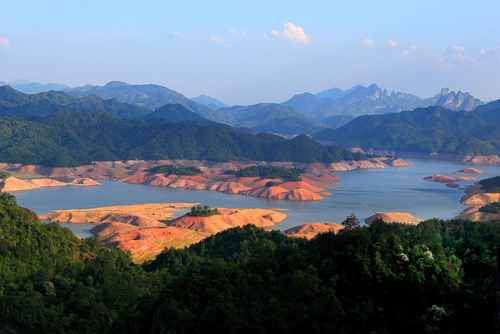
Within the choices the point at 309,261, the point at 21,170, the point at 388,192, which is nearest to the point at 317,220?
the point at 388,192

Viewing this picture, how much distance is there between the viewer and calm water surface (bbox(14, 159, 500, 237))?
120 meters

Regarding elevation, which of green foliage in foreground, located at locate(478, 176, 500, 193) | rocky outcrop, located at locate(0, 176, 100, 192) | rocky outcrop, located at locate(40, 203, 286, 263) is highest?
green foliage in foreground, located at locate(478, 176, 500, 193)

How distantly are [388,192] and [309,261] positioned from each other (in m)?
130

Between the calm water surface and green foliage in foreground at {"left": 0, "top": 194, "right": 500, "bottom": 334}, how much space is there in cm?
5725

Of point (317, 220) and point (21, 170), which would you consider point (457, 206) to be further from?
point (21, 170)

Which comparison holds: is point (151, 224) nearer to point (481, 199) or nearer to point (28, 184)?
point (28, 184)

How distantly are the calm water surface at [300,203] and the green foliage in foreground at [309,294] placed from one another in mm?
57248

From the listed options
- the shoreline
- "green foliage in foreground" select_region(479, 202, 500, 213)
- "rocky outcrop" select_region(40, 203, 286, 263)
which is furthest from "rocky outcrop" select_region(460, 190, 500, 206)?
"rocky outcrop" select_region(40, 203, 286, 263)

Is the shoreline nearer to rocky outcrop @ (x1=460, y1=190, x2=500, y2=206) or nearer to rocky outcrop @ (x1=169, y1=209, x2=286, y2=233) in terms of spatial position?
rocky outcrop @ (x1=169, y1=209, x2=286, y2=233)

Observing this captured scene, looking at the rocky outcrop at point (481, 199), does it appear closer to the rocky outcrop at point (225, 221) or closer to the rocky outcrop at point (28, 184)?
the rocky outcrop at point (225, 221)

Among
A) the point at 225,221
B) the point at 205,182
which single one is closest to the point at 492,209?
the point at 225,221

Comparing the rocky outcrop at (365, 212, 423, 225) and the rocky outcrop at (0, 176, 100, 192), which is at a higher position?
the rocky outcrop at (0, 176, 100, 192)

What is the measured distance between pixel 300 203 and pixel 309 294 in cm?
10811

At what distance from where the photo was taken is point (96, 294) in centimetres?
4431
